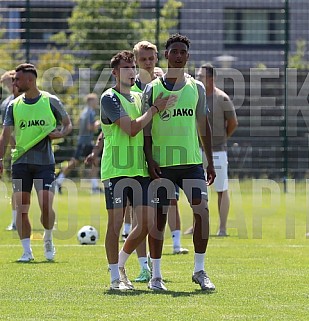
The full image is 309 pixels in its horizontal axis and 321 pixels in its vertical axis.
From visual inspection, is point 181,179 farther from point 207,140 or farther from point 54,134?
point 54,134

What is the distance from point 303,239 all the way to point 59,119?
4.03 metres

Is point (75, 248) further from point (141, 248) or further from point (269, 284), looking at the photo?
point (269, 284)

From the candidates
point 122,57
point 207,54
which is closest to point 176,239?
point 122,57

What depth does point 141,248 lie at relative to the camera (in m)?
9.90

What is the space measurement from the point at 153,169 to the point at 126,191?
33 cm

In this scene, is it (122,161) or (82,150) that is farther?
(82,150)

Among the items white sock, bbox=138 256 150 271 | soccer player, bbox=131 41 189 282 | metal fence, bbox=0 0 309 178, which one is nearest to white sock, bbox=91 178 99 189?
metal fence, bbox=0 0 309 178

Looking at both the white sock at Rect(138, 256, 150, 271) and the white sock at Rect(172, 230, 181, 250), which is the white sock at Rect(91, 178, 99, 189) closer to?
the white sock at Rect(172, 230, 181, 250)

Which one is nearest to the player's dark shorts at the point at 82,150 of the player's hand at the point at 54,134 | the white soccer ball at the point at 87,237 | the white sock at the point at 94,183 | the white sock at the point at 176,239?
the white sock at the point at 94,183

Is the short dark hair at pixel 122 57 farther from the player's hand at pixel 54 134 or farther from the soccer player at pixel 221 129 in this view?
the soccer player at pixel 221 129

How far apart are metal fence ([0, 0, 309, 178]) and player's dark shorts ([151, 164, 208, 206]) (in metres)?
13.8

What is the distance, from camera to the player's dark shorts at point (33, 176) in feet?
37.9

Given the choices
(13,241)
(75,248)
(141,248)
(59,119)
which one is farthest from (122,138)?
(13,241)

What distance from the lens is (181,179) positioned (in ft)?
29.9
